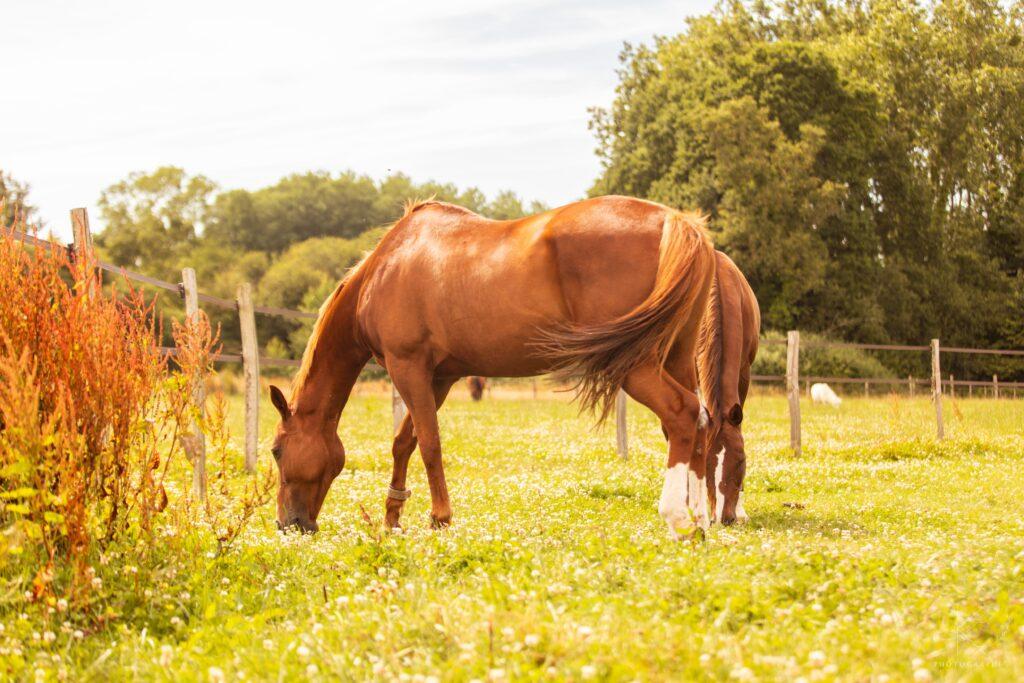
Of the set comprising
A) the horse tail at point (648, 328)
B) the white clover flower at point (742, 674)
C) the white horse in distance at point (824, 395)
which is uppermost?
the horse tail at point (648, 328)

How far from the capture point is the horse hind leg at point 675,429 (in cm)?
664

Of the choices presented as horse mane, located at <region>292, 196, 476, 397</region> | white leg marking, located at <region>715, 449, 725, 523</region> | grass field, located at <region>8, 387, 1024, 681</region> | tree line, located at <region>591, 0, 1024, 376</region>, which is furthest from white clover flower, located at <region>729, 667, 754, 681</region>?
tree line, located at <region>591, 0, 1024, 376</region>

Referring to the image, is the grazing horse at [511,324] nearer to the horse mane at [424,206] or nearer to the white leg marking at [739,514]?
the horse mane at [424,206]

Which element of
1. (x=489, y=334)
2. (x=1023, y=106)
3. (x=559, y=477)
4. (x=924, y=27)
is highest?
(x=924, y=27)

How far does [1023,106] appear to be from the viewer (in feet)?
131

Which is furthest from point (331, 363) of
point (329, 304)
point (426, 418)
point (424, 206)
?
point (424, 206)

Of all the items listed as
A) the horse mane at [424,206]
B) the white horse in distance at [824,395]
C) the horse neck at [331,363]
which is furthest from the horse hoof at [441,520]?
the white horse in distance at [824,395]

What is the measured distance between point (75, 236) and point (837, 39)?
4050 cm

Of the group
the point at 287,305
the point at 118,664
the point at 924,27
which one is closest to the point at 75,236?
the point at 118,664

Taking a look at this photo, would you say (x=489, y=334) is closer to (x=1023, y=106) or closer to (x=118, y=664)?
(x=118, y=664)

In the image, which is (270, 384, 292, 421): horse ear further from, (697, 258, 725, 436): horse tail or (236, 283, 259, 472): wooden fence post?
(236, 283, 259, 472): wooden fence post

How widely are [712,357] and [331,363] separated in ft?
9.72

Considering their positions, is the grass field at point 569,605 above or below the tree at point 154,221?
below

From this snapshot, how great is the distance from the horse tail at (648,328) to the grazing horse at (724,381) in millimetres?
1311
